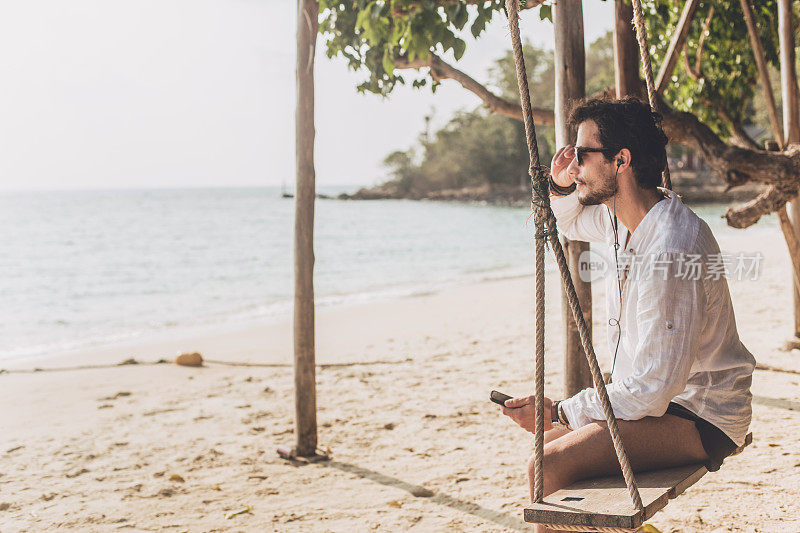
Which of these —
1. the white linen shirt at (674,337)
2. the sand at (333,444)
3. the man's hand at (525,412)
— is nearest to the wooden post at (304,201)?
the sand at (333,444)

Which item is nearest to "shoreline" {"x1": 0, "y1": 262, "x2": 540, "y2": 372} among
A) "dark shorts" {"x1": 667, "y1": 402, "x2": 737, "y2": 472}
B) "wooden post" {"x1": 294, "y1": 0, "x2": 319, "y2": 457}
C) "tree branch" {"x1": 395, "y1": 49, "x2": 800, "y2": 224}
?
"wooden post" {"x1": 294, "y1": 0, "x2": 319, "y2": 457}

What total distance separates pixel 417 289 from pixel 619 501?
530 inches

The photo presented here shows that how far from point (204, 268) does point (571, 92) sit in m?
19.4

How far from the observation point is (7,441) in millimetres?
4863

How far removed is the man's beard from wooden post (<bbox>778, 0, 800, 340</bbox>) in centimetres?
393

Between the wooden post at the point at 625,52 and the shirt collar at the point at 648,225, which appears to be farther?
the wooden post at the point at 625,52

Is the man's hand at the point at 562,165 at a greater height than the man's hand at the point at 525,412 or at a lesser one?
greater

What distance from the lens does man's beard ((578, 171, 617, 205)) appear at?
6.58 feet

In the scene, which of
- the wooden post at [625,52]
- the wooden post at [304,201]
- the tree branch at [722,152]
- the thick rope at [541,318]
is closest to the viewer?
the thick rope at [541,318]

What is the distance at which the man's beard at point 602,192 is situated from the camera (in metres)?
2.01

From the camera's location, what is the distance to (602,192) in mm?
2025

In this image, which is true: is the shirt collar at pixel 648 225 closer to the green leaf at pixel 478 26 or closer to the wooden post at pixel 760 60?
the green leaf at pixel 478 26

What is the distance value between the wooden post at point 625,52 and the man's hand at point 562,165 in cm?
168

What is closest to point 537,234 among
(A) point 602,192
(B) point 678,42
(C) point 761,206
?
(A) point 602,192
